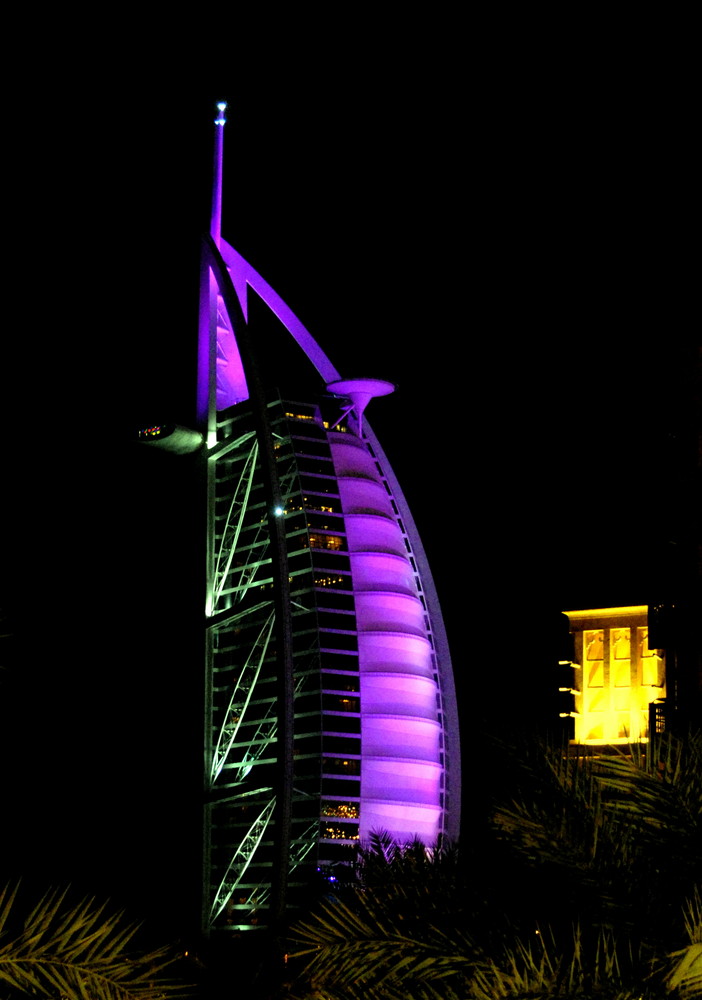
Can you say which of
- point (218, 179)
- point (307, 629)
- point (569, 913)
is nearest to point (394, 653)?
point (307, 629)

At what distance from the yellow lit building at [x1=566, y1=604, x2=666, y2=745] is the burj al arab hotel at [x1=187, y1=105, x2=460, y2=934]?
199 inches

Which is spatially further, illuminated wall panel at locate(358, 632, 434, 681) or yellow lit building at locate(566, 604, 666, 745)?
yellow lit building at locate(566, 604, 666, 745)

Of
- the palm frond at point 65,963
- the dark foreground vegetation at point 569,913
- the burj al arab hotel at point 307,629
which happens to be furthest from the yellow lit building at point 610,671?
the palm frond at point 65,963

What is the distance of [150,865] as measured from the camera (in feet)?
204

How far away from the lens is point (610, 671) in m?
61.5

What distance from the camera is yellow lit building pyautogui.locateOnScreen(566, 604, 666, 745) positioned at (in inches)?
2359

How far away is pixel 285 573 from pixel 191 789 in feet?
32.2

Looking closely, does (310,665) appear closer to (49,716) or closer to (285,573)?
(285,573)

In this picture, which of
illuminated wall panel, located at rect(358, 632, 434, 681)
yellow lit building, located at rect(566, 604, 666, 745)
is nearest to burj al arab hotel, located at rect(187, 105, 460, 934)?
illuminated wall panel, located at rect(358, 632, 434, 681)

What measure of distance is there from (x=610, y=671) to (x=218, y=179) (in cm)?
2619

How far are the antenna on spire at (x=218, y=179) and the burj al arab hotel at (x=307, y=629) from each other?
285 mm

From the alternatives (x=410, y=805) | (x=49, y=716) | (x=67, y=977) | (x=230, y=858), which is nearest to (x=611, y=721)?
(x=410, y=805)

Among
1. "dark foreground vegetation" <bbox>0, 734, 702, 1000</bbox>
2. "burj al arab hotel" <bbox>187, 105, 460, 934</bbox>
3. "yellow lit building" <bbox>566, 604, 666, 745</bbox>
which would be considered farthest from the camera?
"yellow lit building" <bbox>566, 604, 666, 745</bbox>

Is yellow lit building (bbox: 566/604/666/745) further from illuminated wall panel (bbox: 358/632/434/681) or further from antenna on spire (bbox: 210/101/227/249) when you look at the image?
antenna on spire (bbox: 210/101/227/249)
